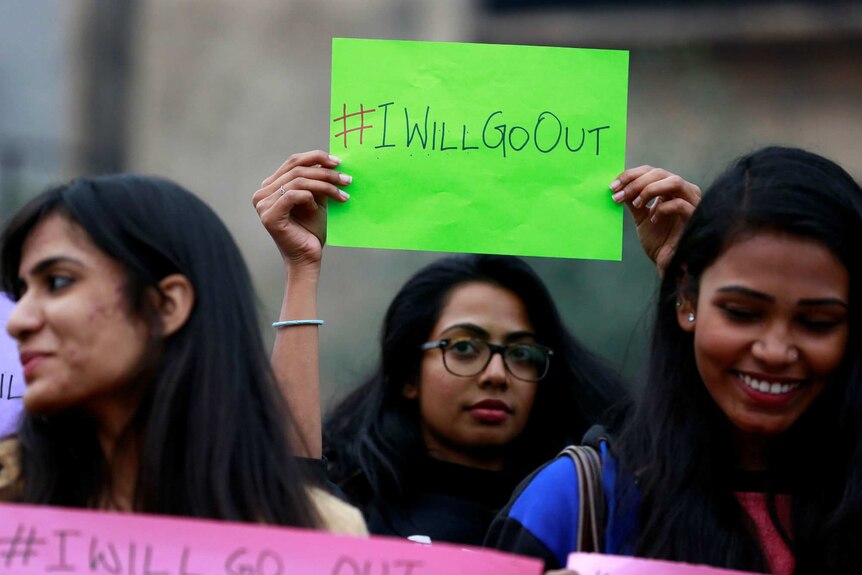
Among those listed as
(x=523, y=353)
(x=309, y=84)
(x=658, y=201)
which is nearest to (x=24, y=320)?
(x=658, y=201)

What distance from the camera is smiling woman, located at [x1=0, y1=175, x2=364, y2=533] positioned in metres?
3.08

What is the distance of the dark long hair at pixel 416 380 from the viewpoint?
4.63 metres

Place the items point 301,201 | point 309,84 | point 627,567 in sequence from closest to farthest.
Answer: point 627,567 < point 301,201 < point 309,84

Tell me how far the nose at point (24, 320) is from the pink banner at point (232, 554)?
35cm

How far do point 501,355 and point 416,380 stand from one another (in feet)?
0.93

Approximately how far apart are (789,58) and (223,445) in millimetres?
8573

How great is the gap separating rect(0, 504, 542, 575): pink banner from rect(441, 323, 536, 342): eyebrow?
173cm

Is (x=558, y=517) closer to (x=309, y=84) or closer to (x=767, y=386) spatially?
(x=767, y=386)

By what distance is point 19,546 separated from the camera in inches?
117

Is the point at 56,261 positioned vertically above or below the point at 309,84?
below

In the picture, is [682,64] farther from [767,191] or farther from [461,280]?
[767,191]

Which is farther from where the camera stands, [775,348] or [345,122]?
[345,122]

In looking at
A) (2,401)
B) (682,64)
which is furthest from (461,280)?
(682,64)

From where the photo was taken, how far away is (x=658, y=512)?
10.7 feet
